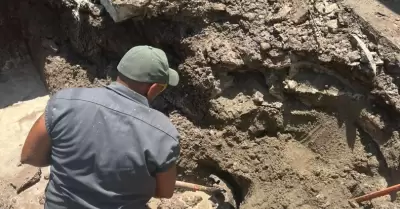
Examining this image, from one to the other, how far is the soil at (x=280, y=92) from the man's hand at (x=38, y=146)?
135 cm

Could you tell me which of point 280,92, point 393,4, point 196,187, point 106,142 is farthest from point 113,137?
point 393,4

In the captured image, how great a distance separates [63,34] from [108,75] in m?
0.59

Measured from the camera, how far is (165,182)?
2.36 m

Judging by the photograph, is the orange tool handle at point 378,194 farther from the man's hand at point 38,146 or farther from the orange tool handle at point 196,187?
the man's hand at point 38,146

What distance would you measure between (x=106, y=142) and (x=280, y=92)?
158cm

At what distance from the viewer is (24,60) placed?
14.5 feet

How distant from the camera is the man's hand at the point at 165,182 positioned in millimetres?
2308

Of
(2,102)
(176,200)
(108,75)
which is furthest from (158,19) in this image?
(2,102)

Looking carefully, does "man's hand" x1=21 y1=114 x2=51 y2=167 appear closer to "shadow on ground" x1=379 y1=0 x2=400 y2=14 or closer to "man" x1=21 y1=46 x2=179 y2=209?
"man" x1=21 y1=46 x2=179 y2=209

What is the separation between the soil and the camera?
3.17m

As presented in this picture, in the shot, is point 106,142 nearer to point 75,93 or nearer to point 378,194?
point 75,93

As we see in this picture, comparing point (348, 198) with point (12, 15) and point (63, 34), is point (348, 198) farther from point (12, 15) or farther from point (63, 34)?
point (12, 15)

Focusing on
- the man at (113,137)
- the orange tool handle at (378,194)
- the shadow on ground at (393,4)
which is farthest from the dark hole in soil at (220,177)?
the shadow on ground at (393,4)

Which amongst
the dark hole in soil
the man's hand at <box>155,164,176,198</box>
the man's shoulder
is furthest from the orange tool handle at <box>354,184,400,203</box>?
the man's shoulder
